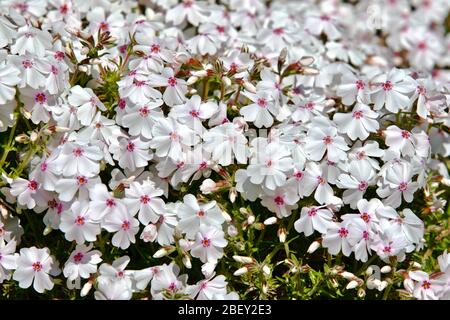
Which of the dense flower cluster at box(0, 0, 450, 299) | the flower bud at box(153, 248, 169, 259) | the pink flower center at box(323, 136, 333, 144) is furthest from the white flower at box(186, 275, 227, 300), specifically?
the pink flower center at box(323, 136, 333, 144)

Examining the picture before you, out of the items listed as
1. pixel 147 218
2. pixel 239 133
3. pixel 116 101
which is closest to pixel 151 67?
pixel 116 101

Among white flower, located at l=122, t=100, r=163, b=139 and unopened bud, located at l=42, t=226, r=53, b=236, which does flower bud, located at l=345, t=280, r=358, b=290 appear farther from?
unopened bud, located at l=42, t=226, r=53, b=236

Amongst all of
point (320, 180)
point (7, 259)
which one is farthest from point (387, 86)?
point (7, 259)

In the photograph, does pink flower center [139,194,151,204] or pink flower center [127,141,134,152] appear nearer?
pink flower center [139,194,151,204]

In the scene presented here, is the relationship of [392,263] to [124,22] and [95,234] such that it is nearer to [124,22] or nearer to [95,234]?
[95,234]

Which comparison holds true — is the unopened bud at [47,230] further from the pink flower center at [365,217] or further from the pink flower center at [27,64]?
the pink flower center at [365,217]

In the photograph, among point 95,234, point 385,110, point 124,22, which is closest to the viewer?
point 95,234

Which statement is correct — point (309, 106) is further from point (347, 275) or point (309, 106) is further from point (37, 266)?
point (37, 266)

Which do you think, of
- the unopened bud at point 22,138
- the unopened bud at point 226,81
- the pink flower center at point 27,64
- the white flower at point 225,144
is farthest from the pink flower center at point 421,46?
the unopened bud at point 22,138
